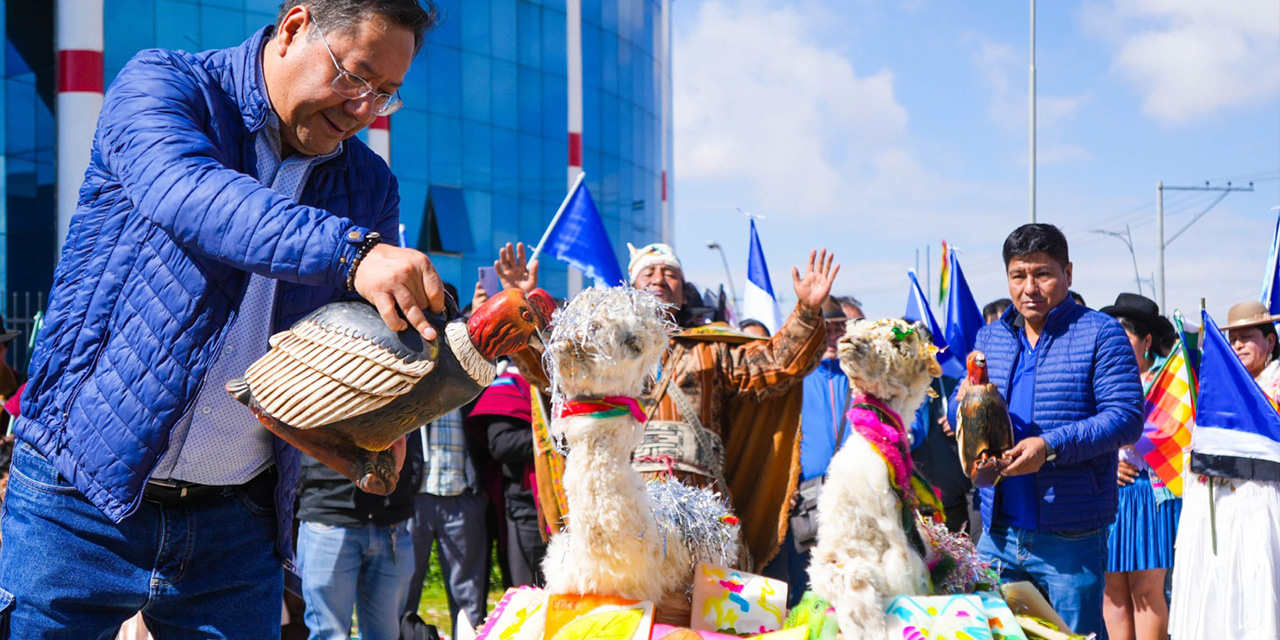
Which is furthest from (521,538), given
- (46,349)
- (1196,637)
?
(46,349)

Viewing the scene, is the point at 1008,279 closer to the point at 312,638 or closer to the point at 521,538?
the point at 521,538

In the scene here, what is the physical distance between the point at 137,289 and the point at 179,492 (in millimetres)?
385

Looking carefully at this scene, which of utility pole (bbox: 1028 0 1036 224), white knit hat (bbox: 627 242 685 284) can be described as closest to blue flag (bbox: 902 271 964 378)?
white knit hat (bbox: 627 242 685 284)

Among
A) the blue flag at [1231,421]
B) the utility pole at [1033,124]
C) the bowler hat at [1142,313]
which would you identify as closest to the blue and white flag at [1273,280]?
the bowler hat at [1142,313]

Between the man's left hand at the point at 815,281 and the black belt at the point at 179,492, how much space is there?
8.65ft

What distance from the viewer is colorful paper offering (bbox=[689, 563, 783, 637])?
3.10 m

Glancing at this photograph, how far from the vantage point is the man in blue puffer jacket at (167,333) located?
1.69m

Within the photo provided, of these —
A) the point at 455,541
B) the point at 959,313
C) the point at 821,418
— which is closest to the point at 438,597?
the point at 455,541

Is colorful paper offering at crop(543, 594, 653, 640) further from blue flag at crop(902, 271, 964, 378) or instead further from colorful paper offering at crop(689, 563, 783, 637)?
blue flag at crop(902, 271, 964, 378)

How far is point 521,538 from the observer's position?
582 cm

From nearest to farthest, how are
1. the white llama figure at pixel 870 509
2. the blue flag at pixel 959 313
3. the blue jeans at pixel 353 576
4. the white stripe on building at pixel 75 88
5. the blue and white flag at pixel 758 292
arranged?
the white llama figure at pixel 870 509 → the blue jeans at pixel 353 576 → the blue flag at pixel 959 313 → the blue and white flag at pixel 758 292 → the white stripe on building at pixel 75 88

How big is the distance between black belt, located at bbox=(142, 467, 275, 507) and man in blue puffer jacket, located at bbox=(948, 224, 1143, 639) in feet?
9.76

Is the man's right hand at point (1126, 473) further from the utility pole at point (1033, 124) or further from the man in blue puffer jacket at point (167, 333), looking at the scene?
the utility pole at point (1033, 124)

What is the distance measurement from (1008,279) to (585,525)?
2.44 metres
